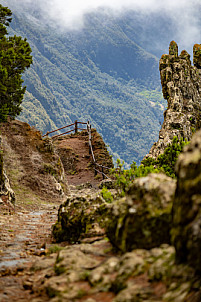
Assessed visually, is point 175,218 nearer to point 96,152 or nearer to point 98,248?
point 98,248

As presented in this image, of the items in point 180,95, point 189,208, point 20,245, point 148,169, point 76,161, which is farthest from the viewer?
point 76,161

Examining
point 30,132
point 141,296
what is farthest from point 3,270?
point 30,132

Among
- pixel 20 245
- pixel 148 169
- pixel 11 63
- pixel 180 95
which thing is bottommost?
→ pixel 20 245

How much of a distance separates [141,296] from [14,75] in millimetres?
15542

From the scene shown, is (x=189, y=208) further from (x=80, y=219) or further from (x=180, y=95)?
(x=180, y=95)

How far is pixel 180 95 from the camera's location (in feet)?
66.1

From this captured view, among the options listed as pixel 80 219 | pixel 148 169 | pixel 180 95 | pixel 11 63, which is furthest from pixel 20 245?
pixel 180 95

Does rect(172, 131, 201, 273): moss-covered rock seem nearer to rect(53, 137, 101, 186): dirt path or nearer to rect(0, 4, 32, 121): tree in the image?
rect(0, 4, 32, 121): tree

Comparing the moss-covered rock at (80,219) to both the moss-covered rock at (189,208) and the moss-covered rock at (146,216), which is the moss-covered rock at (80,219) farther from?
the moss-covered rock at (189,208)

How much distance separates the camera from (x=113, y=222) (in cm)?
448

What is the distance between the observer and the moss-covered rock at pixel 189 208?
289 centimetres

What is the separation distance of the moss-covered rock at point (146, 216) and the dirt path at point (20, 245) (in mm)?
1381

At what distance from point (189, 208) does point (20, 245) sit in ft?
14.9

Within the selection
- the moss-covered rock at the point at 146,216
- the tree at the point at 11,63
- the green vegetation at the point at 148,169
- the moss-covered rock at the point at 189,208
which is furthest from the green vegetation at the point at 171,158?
the tree at the point at 11,63
